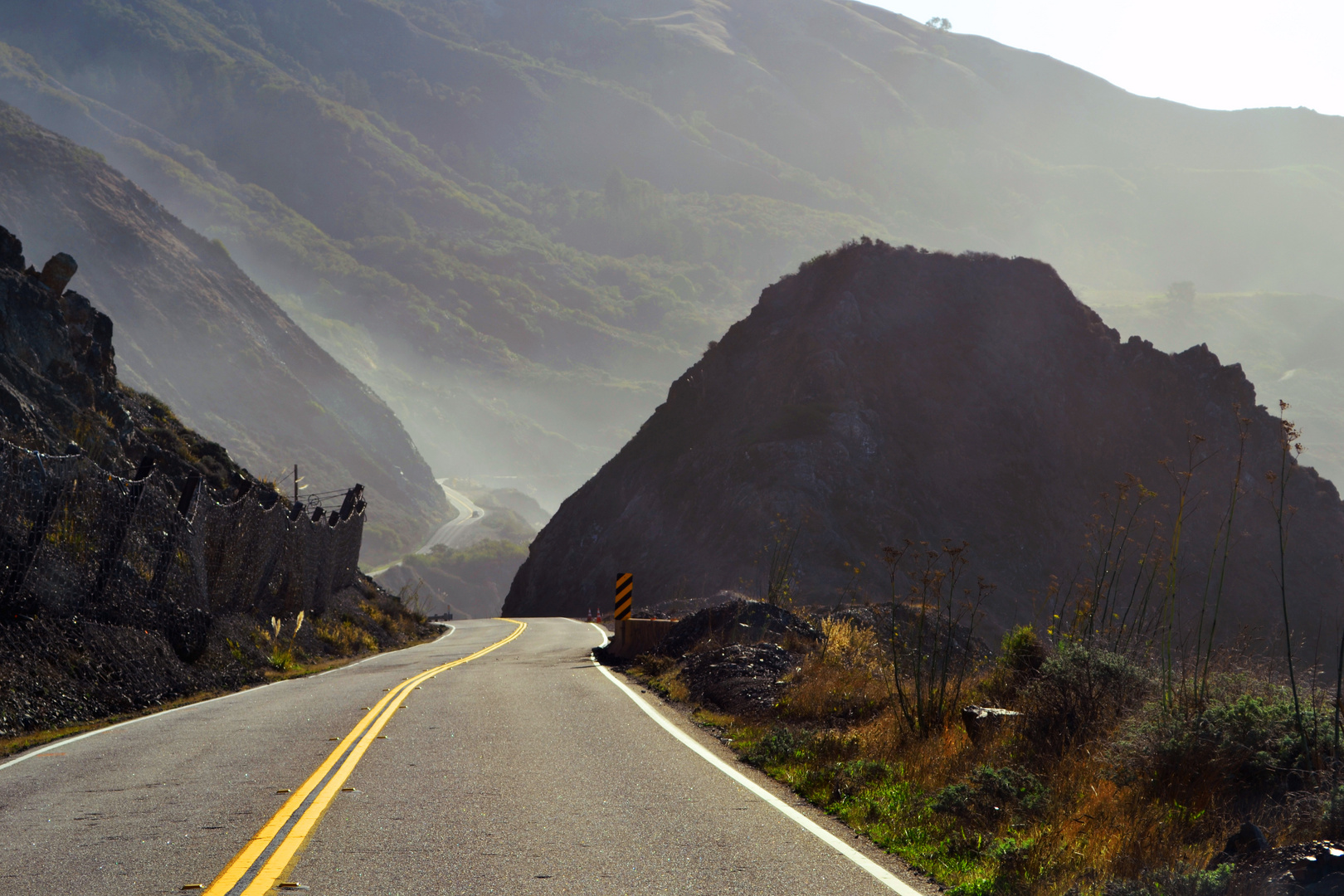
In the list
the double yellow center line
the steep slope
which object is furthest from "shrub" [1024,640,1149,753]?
the steep slope

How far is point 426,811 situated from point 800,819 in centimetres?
289

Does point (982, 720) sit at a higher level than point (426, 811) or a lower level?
higher

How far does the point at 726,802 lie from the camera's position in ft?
25.7

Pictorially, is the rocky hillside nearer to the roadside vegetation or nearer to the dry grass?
the roadside vegetation

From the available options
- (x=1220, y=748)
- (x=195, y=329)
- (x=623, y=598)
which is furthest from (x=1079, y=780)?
(x=195, y=329)

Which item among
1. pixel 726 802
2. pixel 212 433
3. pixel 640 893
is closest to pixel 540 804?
pixel 726 802

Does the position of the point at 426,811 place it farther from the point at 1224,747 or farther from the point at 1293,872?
the point at 1224,747

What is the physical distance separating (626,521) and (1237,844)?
5615cm

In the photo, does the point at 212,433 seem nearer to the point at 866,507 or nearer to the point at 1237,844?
the point at 866,507

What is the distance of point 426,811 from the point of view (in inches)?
285

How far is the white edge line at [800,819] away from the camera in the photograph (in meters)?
5.86

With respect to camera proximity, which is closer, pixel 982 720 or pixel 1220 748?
pixel 1220 748

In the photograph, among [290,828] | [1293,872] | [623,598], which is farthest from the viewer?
[623,598]

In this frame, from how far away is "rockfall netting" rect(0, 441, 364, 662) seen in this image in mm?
12016
